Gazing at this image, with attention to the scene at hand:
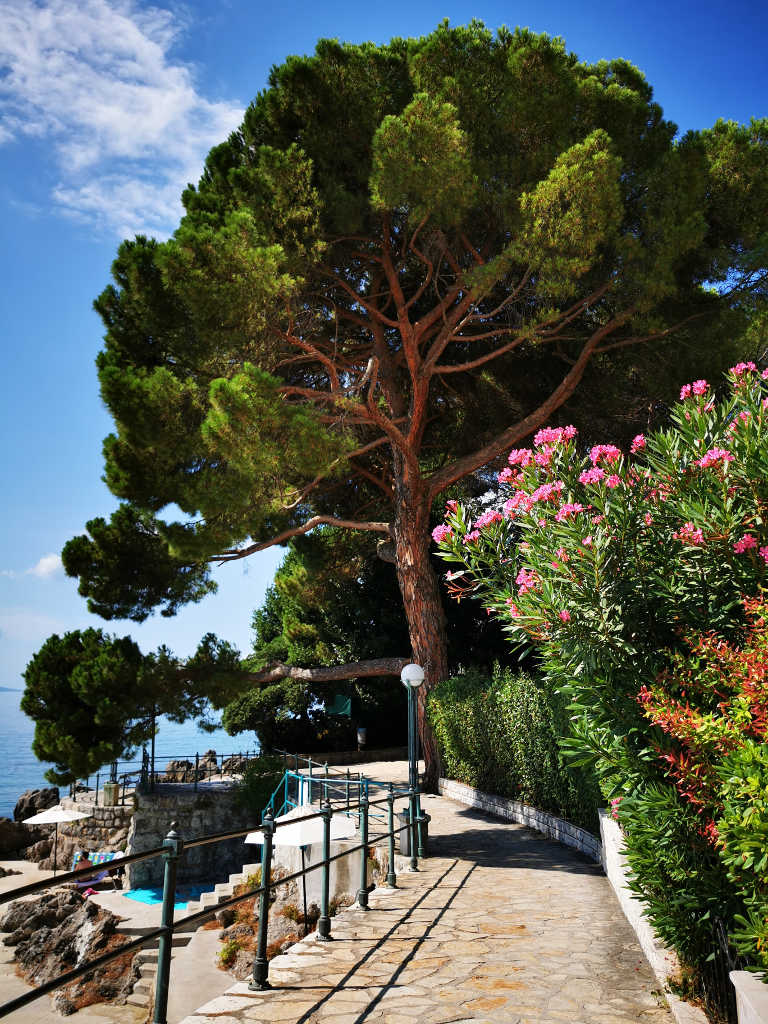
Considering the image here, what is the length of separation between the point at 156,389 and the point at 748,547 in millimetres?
10373

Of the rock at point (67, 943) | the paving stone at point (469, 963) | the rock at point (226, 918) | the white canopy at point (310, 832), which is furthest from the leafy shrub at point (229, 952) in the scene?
the paving stone at point (469, 963)

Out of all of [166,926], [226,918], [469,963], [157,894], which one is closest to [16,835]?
[157,894]

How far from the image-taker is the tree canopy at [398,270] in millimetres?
11664

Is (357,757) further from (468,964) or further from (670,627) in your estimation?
(670,627)

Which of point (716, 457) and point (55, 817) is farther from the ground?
point (716, 457)

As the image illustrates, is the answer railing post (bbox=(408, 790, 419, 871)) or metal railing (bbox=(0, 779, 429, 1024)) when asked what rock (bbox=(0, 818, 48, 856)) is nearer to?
railing post (bbox=(408, 790, 419, 871))

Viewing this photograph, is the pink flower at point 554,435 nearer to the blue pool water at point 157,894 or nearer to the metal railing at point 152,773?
the blue pool water at point 157,894

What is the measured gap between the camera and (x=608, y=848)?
7883mm

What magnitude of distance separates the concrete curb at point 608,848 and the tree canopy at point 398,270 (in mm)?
2638

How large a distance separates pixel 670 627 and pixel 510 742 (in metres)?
9.21

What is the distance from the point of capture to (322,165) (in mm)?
13391

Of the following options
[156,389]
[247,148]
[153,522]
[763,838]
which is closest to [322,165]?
[247,148]

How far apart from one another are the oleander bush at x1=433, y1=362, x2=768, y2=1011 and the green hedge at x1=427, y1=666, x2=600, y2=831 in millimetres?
4553

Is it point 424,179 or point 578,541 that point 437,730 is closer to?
point 424,179
